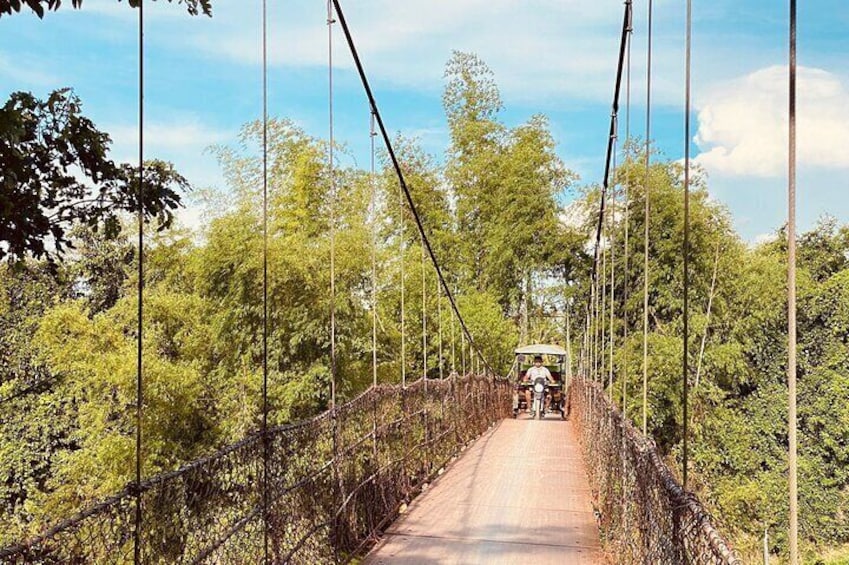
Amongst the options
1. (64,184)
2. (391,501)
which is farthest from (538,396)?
(64,184)

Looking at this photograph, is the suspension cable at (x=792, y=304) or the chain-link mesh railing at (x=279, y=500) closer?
the suspension cable at (x=792, y=304)

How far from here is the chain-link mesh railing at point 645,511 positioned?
85.7 inches

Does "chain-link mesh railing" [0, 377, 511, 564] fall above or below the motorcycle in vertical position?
above

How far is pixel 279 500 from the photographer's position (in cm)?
350

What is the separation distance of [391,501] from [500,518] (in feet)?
2.21

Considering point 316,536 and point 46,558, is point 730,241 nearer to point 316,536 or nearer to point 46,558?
point 316,536

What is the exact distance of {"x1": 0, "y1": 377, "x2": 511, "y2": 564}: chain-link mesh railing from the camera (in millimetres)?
2320

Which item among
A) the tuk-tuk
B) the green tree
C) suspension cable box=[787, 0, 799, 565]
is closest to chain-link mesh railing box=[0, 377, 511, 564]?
the green tree

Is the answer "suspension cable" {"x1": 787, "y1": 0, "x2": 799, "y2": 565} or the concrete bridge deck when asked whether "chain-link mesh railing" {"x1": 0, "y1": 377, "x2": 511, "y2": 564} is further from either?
"suspension cable" {"x1": 787, "y1": 0, "x2": 799, "y2": 565}

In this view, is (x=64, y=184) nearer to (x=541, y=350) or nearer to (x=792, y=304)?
(x=792, y=304)

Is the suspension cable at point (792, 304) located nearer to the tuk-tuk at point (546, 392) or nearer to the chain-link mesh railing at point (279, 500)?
the chain-link mesh railing at point (279, 500)

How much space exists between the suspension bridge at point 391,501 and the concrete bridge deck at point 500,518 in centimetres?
1

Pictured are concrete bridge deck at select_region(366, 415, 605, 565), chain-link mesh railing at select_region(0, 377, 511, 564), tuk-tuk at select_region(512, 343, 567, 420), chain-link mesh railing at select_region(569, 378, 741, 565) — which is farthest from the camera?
tuk-tuk at select_region(512, 343, 567, 420)

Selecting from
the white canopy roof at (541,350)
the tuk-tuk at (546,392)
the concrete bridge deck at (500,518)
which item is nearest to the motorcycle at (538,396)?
the tuk-tuk at (546,392)
